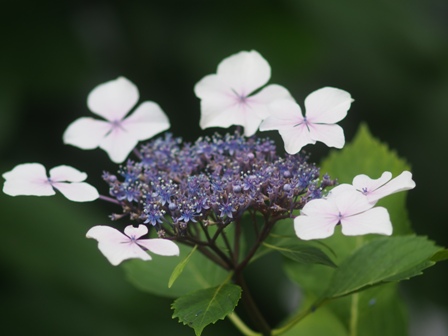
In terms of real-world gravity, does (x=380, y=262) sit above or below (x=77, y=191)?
below

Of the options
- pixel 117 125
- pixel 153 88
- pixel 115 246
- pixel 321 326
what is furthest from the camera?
pixel 153 88

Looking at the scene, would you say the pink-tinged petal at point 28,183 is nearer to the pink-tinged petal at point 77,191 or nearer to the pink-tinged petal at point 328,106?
the pink-tinged petal at point 77,191

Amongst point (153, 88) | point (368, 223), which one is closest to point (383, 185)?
point (368, 223)

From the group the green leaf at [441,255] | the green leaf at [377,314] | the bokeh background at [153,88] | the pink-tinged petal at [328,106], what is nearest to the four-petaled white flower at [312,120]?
the pink-tinged petal at [328,106]

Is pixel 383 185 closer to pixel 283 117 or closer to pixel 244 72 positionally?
pixel 283 117

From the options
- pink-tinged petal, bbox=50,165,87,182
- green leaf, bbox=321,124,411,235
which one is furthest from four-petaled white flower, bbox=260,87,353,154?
green leaf, bbox=321,124,411,235

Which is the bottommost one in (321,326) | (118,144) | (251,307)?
(321,326)

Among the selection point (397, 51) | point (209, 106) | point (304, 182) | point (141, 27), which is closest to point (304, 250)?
point (304, 182)
